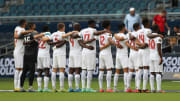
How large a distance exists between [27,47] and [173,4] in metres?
12.0

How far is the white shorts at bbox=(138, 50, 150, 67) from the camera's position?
15.2 meters

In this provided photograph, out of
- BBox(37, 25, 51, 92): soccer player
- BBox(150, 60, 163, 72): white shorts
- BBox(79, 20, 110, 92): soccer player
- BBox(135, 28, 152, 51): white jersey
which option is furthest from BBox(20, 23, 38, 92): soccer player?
BBox(150, 60, 163, 72): white shorts

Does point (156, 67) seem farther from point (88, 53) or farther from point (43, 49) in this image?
point (43, 49)

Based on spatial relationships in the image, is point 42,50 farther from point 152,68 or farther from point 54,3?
point 54,3

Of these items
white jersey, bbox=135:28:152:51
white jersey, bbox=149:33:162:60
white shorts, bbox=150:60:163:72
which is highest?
white jersey, bbox=135:28:152:51

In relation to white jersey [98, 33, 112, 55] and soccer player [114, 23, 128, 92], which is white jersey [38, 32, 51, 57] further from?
soccer player [114, 23, 128, 92]

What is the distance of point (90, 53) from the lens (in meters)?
15.6

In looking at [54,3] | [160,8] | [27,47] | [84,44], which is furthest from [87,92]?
[54,3]

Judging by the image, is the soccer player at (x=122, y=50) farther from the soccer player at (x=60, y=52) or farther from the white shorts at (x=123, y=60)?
the soccer player at (x=60, y=52)

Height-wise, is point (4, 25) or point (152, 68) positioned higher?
point (4, 25)

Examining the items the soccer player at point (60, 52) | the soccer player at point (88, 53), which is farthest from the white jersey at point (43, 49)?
the soccer player at point (88, 53)

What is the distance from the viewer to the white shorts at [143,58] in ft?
49.9

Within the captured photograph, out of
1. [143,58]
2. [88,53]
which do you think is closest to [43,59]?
[88,53]

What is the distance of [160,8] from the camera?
25.8 metres
